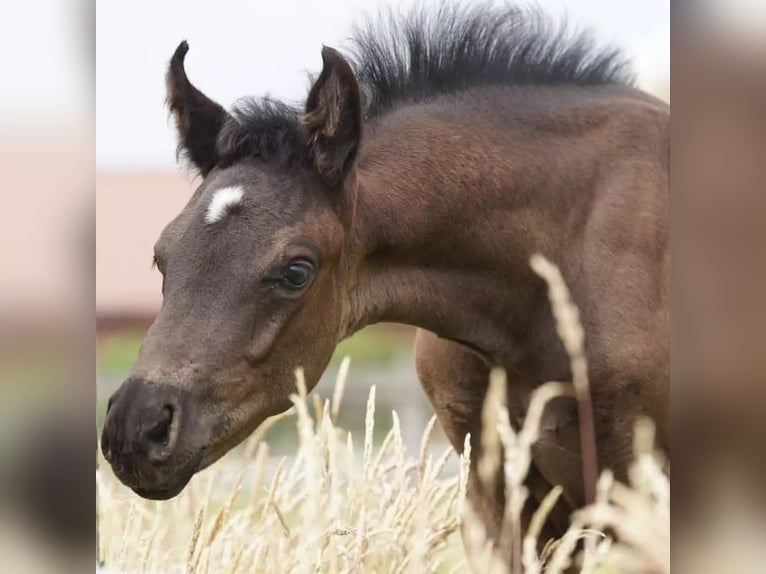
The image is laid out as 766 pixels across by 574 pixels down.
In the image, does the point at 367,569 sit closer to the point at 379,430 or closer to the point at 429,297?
the point at 429,297

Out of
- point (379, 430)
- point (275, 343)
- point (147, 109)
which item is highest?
point (147, 109)

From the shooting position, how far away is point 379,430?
270 cm

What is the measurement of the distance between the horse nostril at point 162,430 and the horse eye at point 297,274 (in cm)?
32

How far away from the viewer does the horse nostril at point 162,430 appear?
1.53 meters

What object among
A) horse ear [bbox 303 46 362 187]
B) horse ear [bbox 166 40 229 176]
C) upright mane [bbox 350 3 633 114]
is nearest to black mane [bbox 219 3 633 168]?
upright mane [bbox 350 3 633 114]

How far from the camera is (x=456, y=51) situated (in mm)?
2047

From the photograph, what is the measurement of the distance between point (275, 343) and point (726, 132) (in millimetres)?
908

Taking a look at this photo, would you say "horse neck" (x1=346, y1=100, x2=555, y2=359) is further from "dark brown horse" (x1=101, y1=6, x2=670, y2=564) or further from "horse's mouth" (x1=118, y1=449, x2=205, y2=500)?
"horse's mouth" (x1=118, y1=449, x2=205, y2=500)

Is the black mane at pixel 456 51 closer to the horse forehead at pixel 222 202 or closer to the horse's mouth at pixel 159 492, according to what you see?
the horse forehead at pixel 222 202

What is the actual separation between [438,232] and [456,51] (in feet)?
1.42

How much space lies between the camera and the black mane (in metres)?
2.01

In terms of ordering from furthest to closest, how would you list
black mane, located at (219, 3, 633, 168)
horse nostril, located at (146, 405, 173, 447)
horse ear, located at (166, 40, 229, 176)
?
1. black mane, located at (219, 3, 633, 168)
2. horse ear, located at (166, 40, 229, 176)
3. horse nostril, located at (146, 405, 173, 447)

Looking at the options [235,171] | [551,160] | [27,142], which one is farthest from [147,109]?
[551,160]

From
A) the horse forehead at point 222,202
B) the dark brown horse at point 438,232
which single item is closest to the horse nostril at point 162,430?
the dark brown horse at point 438,232
